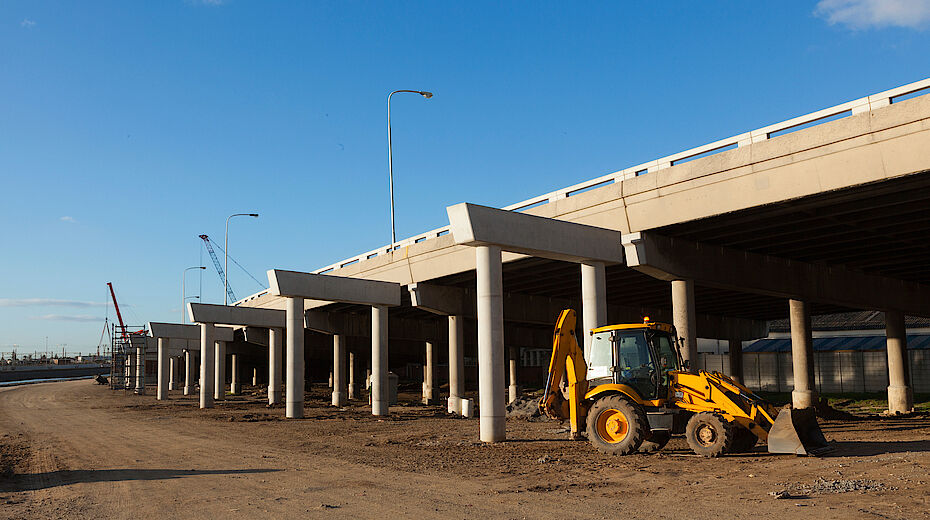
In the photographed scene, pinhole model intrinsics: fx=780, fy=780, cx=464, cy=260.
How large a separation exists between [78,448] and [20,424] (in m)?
13.5

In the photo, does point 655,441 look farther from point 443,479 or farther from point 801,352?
point 801,352

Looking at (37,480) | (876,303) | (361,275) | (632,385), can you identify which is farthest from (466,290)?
(37,480)

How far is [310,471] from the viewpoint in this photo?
1593 cm

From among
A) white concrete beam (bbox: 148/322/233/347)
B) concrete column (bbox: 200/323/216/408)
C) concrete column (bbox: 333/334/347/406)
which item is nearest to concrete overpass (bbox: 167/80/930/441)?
concrete column (bbox: 333/334/347/406)

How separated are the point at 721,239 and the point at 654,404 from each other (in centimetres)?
1202

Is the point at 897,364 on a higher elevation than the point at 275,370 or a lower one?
lower

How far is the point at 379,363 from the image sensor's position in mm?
37219

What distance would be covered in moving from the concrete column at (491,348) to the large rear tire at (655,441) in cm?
445

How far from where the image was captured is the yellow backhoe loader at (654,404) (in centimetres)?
1609

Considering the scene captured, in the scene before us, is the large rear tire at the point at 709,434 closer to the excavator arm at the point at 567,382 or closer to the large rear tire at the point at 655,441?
the large rear tire at the point at 655,441

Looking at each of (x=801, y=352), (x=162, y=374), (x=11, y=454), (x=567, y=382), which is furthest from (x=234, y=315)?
(x=567, y=382)

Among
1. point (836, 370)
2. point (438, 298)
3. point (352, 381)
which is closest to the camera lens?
point (438, 298)

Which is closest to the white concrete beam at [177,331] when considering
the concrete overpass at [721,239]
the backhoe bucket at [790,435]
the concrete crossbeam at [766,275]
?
the concrete overpass at [721,239]

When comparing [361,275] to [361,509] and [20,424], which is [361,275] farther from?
[361,509]
